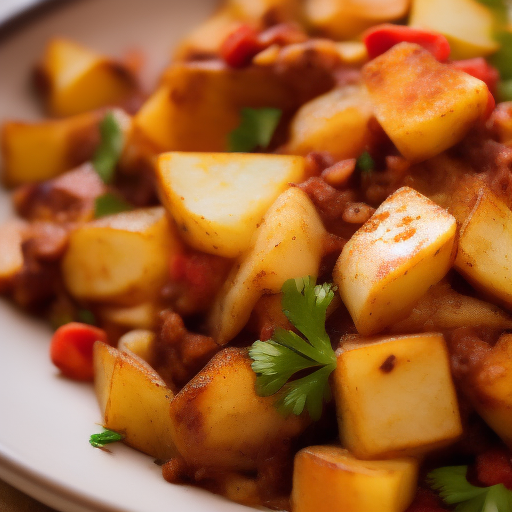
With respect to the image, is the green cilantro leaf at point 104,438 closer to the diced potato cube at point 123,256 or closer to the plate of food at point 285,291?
the plate of food at point 285,291

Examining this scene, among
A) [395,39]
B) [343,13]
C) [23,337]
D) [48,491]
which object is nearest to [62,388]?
[23,337]

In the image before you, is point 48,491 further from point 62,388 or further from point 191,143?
point 191,143

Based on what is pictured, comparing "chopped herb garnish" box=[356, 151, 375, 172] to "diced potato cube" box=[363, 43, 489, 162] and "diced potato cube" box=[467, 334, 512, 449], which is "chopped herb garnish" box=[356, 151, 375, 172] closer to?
"diced potato cube" box=[363, 43, 489, 162]

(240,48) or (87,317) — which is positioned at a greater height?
(240,48)

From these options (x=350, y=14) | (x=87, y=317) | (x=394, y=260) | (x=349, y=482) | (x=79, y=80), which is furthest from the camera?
(x=79, y=80)

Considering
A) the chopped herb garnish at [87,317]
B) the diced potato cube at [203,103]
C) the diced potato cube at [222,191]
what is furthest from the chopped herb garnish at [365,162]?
the chopped herb garnish at [87,317]

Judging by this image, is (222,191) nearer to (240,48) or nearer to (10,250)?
(240,48)

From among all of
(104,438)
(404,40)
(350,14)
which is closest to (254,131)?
(404,40)
